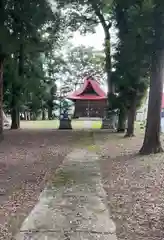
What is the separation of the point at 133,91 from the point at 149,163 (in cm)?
863

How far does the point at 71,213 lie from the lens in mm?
4664

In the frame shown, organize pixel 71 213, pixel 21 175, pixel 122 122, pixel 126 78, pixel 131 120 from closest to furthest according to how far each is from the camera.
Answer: pixel 71 213 < pixel 21 175 < pixel 126 78 < pixel 131 120 < pixel 122 122

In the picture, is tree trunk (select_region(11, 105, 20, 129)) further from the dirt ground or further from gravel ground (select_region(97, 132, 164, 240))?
gravel ground (select_region(97, 132, 164, 240))

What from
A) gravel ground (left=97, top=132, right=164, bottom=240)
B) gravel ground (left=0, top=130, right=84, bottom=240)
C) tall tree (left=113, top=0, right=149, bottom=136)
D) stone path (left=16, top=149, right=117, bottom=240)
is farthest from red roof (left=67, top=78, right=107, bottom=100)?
stone path (left=16, top=149, right=117, bottom=240)

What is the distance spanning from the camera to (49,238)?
3.76m

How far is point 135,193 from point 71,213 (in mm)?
1628

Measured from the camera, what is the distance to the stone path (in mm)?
3912

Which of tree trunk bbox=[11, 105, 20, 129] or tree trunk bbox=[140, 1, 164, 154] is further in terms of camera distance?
tree trunk bbox=[11, 105, 20, 129]

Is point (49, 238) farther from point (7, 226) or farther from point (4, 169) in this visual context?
point (4, 169)

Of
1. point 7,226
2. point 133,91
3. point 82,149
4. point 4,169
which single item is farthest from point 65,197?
point 133,91

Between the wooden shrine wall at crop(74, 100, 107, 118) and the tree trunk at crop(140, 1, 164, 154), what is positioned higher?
the tree trunk at crop(140, 1, 164, 154)

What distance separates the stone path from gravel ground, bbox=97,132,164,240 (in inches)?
6.6

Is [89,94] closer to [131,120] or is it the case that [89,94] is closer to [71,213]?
[131,120]

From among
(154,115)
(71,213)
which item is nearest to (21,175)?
(71,213)
